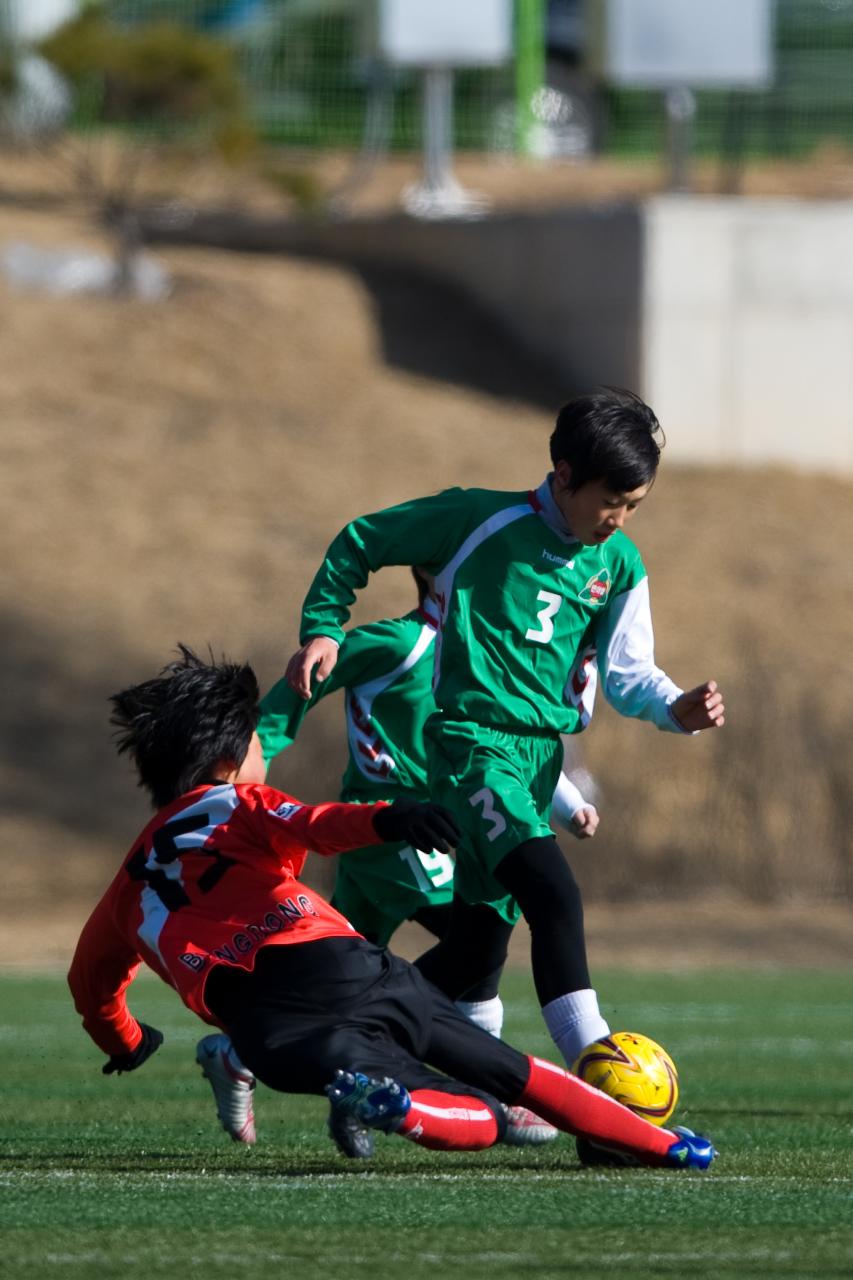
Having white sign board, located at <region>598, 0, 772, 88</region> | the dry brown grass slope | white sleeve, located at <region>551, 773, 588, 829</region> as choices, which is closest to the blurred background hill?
the dry brown grass slope

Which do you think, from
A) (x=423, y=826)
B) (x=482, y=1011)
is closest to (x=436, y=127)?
(x=482, y=1011)

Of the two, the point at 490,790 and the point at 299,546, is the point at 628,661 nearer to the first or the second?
the point at 490,790

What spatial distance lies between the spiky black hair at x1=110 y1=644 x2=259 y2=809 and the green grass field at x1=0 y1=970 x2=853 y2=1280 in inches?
34.5

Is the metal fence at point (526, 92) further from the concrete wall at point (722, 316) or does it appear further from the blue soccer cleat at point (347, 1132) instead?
the blue soccer cleat at point (347, 1132)

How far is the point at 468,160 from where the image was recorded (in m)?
31.3

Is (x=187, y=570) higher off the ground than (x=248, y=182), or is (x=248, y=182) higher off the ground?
(x=248, y=182)

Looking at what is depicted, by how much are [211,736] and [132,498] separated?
17658 millimetres

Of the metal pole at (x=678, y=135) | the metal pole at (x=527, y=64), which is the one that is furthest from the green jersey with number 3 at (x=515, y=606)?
the metal pole at (x=527, y=64)

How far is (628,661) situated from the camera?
5.97 metres

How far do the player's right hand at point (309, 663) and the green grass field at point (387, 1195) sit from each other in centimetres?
109

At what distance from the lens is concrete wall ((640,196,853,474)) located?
2342 centimetres

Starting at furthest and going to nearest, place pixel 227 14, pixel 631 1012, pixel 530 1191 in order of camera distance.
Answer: pixel 227 14
pixel 631 1012
pixel 530 1191

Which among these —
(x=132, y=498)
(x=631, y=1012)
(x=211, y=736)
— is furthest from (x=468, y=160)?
(x=211, y=736)

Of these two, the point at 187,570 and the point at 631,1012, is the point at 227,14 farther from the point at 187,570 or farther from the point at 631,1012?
the point at 631,1012
